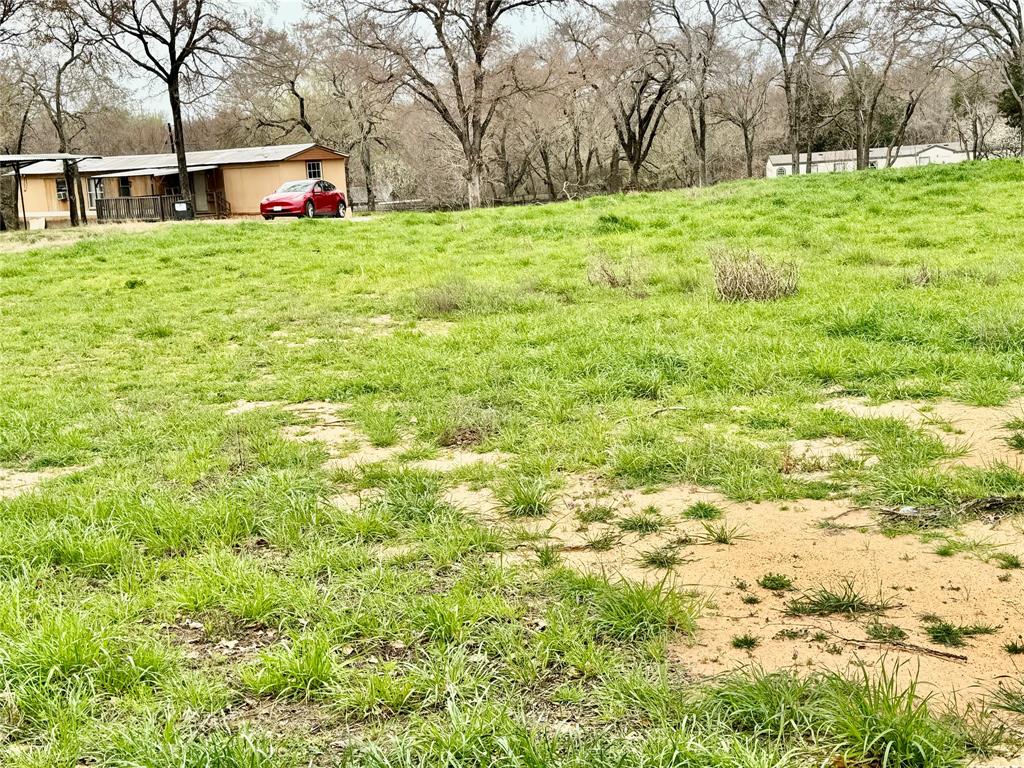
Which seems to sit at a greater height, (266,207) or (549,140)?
(549,140)

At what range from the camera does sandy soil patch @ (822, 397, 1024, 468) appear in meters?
4.36

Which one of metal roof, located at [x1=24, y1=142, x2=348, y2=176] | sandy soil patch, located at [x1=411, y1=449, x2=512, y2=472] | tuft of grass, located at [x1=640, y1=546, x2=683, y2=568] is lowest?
tuft of grass, located at [x1=640, y1=546, x2=683, y2=568]

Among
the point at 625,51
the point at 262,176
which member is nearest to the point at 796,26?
the point at 625,51

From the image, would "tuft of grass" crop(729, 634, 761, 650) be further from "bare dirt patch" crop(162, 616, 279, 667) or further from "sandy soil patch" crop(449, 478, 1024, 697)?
"bare dirt patch" crop(162, 616, 279, 667)

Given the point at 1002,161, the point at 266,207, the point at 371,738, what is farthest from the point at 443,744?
the point at 266,207

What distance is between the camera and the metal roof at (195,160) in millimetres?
40719

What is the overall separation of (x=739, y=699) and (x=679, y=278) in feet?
27.0

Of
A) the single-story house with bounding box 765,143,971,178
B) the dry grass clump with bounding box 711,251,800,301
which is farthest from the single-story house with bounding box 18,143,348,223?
the single-story house with bounding box 765,143,971,178

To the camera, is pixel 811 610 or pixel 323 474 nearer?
pixel 811 610

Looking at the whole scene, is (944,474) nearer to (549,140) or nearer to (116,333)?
(116,333)

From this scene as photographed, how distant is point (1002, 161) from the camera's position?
18234mm

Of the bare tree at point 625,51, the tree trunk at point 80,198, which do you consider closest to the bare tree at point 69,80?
the tree trunk at point 80,198

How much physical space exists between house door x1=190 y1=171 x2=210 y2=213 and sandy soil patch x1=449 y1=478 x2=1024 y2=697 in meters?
43.2

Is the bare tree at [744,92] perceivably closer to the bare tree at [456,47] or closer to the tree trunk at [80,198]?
the bare tree at [456,47]
